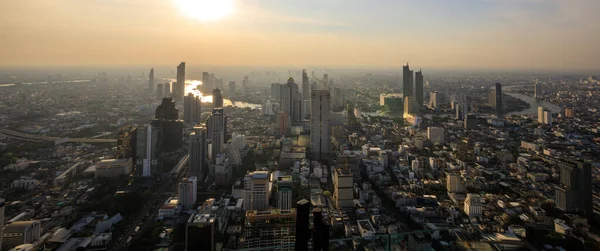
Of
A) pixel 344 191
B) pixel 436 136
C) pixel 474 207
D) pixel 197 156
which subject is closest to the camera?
pixel 474 207

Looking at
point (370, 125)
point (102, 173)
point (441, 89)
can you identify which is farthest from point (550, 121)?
point (102, 173)

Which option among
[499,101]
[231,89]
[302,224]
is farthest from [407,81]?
[302,224]

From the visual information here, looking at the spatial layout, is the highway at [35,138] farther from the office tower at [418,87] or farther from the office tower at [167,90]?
the office tower at [418,87]

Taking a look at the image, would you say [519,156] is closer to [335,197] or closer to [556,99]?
[335,197]

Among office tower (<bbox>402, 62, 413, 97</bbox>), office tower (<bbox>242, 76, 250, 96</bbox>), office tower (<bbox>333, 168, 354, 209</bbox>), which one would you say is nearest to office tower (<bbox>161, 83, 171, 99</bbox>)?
office tower (<bbox>242, 76, 250, 96</bbox>)

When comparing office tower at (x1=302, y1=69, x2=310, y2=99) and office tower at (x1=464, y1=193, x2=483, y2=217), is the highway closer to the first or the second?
office tower at (x1=302, y1=69, x2=310, y2=99)

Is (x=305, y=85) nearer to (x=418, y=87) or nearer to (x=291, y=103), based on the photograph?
(x=291, y=103)
